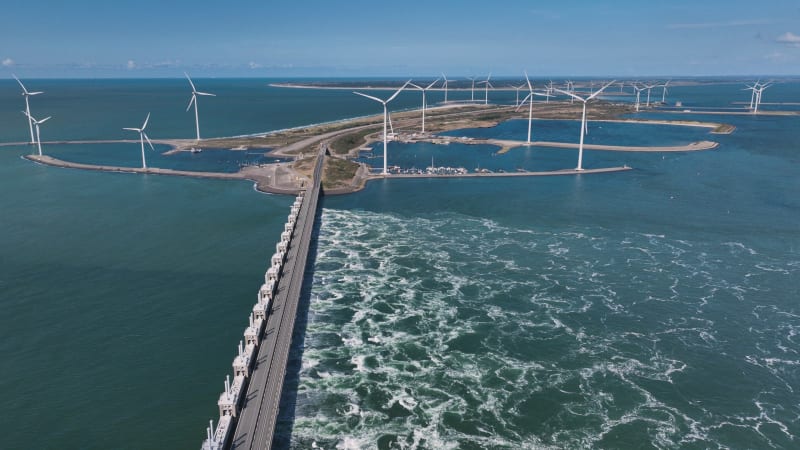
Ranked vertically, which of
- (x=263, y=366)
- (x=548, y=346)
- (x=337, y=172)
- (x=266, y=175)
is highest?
(x=337, y=172)

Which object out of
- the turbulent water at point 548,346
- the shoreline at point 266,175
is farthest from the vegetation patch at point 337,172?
the turbulent water at point 548,346

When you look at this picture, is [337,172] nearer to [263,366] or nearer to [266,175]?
[266,175]

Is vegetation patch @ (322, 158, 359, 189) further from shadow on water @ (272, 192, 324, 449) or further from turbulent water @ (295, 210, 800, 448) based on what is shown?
shadow on water @ (272, 192, 324, 449)

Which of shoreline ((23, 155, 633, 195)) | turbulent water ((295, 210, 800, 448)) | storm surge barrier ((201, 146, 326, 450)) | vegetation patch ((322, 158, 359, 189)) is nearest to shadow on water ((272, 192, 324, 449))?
turbulent water ((295, 210, 800, 448))

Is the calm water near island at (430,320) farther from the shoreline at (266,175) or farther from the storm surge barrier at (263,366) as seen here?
the shoreline at (266,175)

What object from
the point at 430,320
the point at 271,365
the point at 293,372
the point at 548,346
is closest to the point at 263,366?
the point at 271,365
